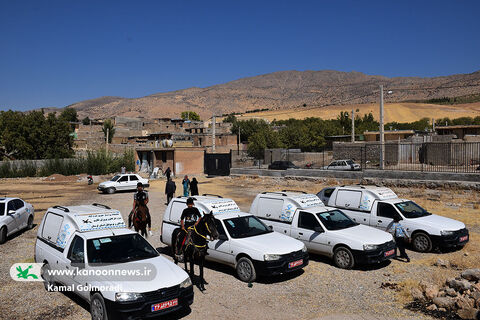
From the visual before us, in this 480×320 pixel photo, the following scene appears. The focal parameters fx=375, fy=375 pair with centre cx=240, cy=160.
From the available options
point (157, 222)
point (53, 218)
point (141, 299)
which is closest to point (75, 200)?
point (157, 222)

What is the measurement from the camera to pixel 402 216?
11.7 metres

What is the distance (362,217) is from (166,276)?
8045mm

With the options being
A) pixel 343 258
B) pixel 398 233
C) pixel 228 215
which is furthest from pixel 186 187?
pixel 398 233

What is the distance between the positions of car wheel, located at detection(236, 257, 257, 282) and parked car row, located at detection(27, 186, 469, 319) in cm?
2

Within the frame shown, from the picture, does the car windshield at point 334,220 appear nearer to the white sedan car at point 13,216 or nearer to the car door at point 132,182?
the white sedan car at point 13,216

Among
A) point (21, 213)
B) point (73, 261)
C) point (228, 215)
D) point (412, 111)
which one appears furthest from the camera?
point (412, 111)

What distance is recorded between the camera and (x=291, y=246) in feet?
29.2

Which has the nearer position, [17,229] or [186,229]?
[186,229]

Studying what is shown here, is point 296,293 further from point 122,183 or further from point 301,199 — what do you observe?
point 122,183

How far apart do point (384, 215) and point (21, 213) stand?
13.0 m

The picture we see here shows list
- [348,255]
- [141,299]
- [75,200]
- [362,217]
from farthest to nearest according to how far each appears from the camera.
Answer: [75,200], [362,217], [348,255], [141,299]

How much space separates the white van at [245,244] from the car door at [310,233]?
1.14 meters

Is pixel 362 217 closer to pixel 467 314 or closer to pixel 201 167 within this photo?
pixel 467 314

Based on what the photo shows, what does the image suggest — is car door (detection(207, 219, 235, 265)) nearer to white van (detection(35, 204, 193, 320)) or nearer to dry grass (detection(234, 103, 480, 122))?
white van (detection(35, 204, 193, 320))
